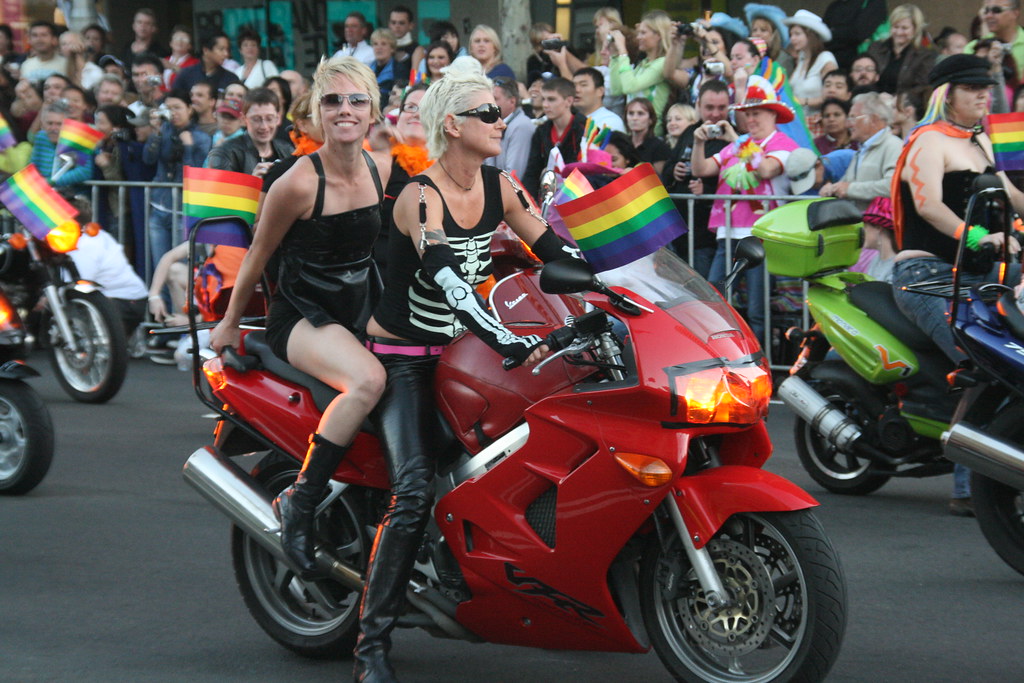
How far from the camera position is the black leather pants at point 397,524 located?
4379 millimetres

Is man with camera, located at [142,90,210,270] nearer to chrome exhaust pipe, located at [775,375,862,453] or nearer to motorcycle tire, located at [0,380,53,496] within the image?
motorcycle tire, located at [0,380,53,496]

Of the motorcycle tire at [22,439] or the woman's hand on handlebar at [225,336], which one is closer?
the woman's hand on handlebar at [225,336]

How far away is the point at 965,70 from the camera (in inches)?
262

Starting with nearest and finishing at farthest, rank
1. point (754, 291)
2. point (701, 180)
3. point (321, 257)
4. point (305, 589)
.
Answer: point (321, 257), point (305, 589), point (754, 291), point (701, 180)

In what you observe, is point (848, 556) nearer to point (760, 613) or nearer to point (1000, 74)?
point (760, 613)

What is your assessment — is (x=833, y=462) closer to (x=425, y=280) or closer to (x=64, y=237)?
(x=425, y=280)

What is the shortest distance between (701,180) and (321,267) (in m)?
6.20

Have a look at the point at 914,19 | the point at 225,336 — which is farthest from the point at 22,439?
the point at 914,19

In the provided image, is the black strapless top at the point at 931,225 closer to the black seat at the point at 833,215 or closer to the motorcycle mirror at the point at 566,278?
the black seat at the point at 833,215

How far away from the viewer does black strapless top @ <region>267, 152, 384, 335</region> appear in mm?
4812

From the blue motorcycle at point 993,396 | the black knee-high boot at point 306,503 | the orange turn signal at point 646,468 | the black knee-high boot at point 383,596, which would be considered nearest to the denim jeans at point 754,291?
the blue motorcycle at point 993,396

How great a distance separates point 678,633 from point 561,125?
24.6ft

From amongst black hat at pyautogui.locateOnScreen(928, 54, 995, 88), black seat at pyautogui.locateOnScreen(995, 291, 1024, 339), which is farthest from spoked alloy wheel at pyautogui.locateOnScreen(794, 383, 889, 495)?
black hat at pyautogui.locateOnScreen(928, 54, 995, 88)

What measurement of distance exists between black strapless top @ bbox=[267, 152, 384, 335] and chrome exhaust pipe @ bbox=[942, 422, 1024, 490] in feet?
8.07
